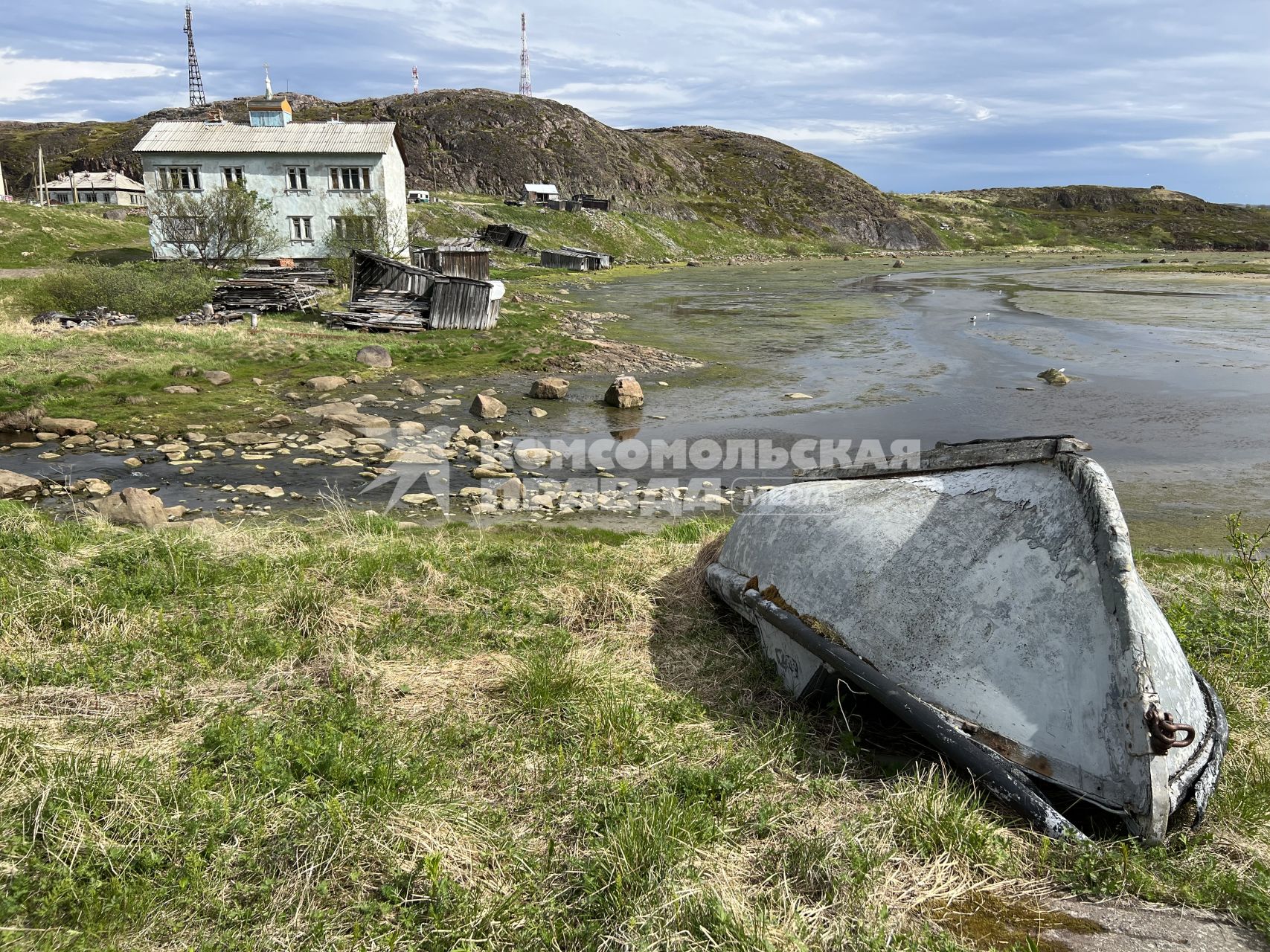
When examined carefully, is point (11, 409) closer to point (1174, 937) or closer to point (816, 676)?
point (816, 676)

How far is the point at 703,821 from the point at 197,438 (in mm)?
14794

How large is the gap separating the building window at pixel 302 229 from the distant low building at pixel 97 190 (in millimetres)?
47285

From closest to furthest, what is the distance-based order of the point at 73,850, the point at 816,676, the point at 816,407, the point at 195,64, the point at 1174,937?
the point at 1174,937, the point at 73,850, the point at 816,676, the point at 816,407, the point at 195,64

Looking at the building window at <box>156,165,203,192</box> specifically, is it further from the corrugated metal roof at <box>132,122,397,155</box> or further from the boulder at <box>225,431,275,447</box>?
the boulder at <box>225,431,275,447</box>

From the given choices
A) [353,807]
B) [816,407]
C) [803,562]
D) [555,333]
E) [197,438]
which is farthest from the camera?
[555,333]

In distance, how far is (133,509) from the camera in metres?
10.8

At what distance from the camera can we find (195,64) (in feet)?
365

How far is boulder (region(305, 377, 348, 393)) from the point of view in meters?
19.9

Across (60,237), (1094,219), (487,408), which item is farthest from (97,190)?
(1094,219)

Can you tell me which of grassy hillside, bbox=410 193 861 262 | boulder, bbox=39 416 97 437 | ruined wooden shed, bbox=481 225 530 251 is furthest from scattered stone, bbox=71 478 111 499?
ruined wooden shed, bbox=481 225 530 251

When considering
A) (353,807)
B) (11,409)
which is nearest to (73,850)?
(353,807)

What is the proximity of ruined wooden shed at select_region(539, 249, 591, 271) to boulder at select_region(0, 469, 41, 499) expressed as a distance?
48.1m

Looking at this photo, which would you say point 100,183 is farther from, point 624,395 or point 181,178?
point 624,395

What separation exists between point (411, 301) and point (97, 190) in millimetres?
68791
